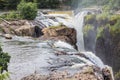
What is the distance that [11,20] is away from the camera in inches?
1410

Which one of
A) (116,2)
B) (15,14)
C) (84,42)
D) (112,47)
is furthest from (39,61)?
(15,14)

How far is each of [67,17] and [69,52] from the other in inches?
674

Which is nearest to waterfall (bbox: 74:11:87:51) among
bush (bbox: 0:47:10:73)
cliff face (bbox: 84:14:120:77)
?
cliff face (bbox: 84:14:120:77)

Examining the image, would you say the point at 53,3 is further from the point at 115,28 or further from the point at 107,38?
the point at 115,28

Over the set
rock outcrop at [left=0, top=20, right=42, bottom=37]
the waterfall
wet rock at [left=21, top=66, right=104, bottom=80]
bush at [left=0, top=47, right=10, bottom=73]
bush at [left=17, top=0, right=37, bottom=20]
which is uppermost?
bush at [left=0, top=47, right=10, bottom=73]

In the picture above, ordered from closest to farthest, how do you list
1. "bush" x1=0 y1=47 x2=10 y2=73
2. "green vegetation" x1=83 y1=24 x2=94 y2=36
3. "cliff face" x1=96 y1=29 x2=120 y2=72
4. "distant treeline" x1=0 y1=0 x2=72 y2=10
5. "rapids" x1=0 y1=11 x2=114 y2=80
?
"bush" x1=0 y1=47 x2=10 y2=73
"rapids" x1=0 y1=11 x2=114 y2=80
"cliff face" x1=96 y1=29 x2=120 y2=72
"green vegetation" x1=83 y1=24 x2=94 y2=36
"distant treeline" x1=0 y1=0 x2=72 y2=10

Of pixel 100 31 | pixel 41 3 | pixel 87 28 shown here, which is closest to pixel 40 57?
pixel 100 31

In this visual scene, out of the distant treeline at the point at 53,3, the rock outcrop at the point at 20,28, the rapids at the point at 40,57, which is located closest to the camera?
the rapids at the point at 40,57

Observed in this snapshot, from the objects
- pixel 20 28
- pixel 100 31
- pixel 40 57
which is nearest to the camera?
pixel 40 57

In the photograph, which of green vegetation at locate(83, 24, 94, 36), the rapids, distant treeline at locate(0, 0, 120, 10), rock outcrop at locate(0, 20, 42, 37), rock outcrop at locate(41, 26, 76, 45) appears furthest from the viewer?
distant treeline at locate(0, 0, 120, 10)

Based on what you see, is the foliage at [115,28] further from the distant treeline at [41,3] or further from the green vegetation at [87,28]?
the distant treeline at [41,3]

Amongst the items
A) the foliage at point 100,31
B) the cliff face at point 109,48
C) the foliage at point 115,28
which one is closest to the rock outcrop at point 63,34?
the foliage at point 100,31

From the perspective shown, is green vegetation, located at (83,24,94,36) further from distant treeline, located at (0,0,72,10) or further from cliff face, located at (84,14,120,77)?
distant treeline, located at (0,0,72,10)

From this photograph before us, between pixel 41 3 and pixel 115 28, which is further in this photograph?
pixel 41 3
